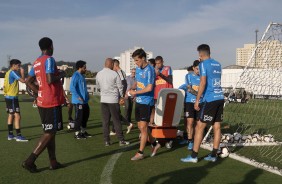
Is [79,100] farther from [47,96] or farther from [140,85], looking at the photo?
[47,96]

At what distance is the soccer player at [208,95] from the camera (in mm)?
5957

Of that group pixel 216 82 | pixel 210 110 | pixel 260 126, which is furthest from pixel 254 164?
pixel 260 126

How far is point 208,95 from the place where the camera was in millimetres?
6055

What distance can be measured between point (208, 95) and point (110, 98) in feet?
8.34

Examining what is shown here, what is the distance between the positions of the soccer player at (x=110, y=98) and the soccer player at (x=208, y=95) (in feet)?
7.05

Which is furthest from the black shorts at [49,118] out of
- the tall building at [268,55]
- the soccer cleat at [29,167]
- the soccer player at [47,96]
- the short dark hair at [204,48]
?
the tall building at [268,55]

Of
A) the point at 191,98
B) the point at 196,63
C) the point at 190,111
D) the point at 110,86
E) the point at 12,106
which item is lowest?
the point at 190,111

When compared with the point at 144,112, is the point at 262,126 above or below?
below

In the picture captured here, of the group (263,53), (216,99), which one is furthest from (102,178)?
(263,53)

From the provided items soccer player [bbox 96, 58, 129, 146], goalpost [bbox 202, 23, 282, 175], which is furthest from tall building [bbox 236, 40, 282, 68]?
soccer player [bbox 96, 58, 129, 146]

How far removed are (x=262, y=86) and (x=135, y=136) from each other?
3820 mm

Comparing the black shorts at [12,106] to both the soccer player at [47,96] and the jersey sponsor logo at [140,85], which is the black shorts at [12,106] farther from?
the jersey sponsor logo at [140,85]

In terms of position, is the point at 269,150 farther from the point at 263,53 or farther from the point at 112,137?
the point at 112,137

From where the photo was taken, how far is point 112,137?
9.04m
